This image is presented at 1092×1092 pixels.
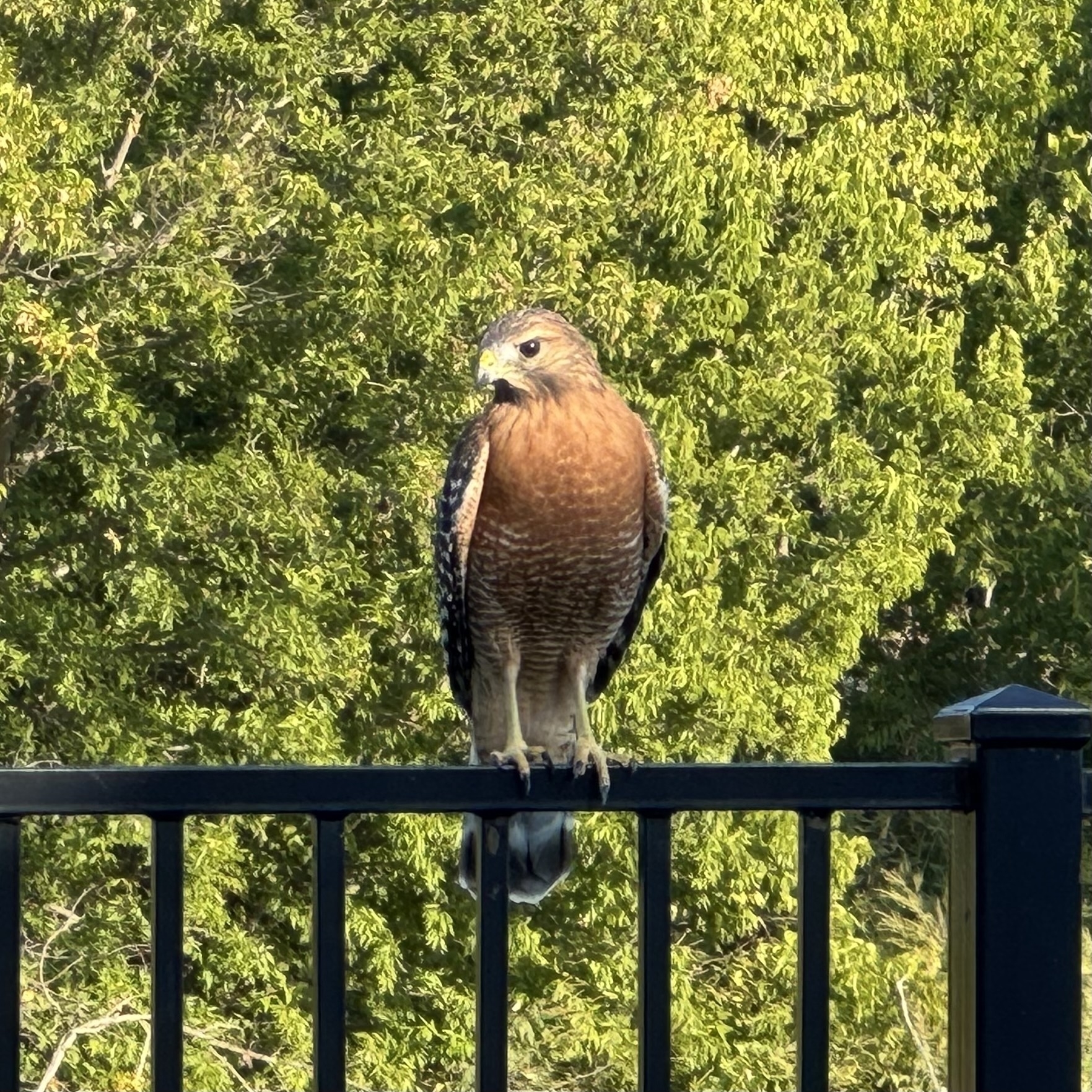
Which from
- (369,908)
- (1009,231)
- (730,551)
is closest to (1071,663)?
(1009,231)

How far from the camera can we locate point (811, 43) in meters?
13.9

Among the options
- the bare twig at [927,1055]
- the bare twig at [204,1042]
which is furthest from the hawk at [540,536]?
the bare twig at [204,1042]

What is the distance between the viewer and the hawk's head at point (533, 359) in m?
4.20

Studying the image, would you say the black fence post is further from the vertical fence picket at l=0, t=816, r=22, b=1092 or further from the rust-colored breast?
the rust-colored breast

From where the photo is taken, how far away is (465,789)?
6.12ft

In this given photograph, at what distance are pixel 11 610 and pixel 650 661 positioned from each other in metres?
4.02

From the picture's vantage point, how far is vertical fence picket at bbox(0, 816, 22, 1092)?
175cm

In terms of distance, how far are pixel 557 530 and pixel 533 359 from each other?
37 centimetres

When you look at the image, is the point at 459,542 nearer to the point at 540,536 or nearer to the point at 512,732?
the point at 540,536

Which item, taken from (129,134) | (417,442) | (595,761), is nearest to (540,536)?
(595,761)

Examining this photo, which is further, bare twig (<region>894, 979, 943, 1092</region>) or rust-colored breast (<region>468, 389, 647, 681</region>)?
bare twig (<region>894, 979, 943, 1092</region>)

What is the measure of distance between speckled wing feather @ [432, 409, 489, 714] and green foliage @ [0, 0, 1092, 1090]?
22.6 feet

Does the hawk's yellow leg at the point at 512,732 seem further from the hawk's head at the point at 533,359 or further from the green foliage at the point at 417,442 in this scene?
the green foliage at the point at 417,442

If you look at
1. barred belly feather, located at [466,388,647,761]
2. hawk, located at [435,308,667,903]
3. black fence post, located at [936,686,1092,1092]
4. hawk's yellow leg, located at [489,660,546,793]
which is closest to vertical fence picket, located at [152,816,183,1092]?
black fence post, located at [936,686,1092,1092]
